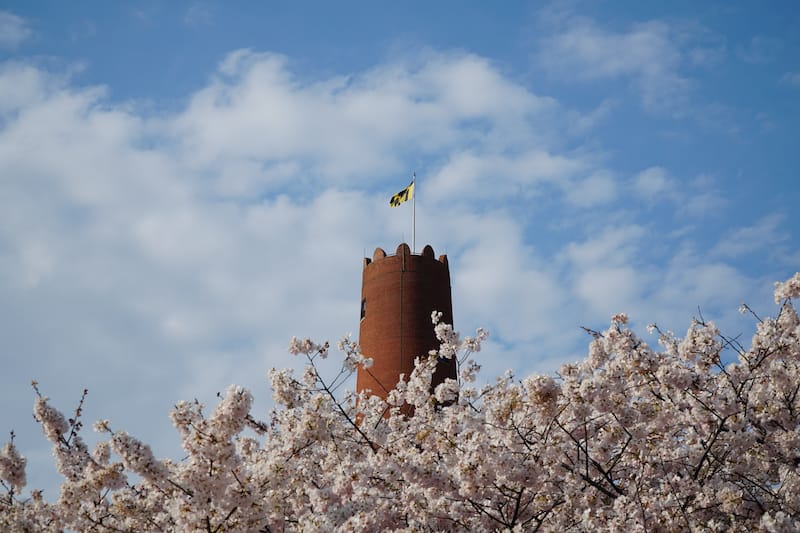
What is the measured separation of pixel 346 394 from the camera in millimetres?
13969

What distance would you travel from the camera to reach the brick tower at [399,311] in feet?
79.6

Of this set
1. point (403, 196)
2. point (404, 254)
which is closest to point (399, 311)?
point (404, 254)

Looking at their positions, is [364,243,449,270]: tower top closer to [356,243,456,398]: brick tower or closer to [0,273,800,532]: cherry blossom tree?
[356,243,456,398]: brick tower

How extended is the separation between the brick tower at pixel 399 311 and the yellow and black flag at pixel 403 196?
2.40 meters

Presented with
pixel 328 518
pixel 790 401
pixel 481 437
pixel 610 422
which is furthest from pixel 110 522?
pixel 790 401

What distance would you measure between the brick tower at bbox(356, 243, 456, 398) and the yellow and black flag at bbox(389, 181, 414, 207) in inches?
94.7

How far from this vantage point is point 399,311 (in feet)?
82.7

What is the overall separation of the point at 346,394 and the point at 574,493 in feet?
20.2

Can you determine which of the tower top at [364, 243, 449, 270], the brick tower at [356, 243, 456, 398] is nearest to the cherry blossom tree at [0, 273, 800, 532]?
the brick tower at [356, 243, 456, 398]

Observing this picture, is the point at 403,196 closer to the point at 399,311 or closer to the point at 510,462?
the point at 399,311

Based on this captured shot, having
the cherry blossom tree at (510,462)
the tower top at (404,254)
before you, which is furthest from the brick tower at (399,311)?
the cherry blossom tree at (510,462)

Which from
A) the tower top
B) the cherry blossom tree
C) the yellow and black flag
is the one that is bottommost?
the cherry blossom tree

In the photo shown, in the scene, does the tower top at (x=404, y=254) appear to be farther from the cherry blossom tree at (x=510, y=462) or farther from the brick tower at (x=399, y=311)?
the cherry blossom tree at (x=510, y=462)

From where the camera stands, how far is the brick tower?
2427 cm
